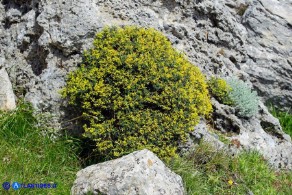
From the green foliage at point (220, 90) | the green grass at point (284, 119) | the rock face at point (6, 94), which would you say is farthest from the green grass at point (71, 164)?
the green grass at point (284, 119)

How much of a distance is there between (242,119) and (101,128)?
2.24 meters

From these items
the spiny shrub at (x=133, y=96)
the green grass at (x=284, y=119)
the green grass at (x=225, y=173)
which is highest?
the spiny shrub at (x=133, y=96)

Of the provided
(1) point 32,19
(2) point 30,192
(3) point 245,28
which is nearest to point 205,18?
(3) point 245,28

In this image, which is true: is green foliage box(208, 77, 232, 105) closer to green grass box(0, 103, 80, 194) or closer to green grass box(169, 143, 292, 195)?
green grass box(169, 143, 292, 195)

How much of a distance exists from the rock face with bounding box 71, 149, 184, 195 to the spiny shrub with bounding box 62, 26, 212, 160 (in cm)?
48

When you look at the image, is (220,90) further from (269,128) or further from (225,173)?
(225,173)

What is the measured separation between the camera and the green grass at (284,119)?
8484 millimetres

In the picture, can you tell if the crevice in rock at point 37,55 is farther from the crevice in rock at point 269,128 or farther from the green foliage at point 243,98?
the crevice in rock at point 269,128

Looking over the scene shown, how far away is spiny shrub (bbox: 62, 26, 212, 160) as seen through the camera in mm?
6129

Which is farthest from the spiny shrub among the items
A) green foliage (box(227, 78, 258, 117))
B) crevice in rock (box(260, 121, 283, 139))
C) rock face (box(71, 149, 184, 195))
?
crevice in rock (box(260, 121, 283, 139))

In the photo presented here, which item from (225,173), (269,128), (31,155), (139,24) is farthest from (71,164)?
(269,128)

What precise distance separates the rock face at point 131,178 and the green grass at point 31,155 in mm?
298

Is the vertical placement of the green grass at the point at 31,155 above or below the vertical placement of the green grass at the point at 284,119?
above

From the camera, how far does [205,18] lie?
25.4ft
